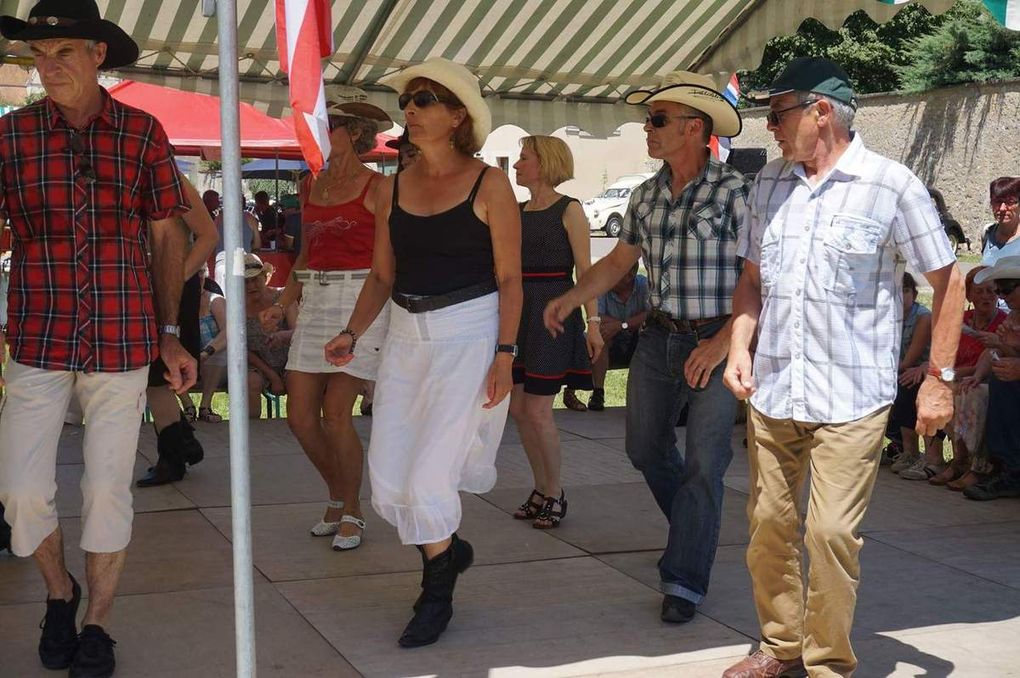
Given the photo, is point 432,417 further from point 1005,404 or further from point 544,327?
point 1005,404

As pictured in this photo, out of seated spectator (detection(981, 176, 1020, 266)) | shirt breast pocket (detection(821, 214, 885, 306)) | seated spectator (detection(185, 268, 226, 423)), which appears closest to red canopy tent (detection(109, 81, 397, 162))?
seated spectator (detection(185, 268, 226, 423))

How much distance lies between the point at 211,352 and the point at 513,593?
4.92 metres

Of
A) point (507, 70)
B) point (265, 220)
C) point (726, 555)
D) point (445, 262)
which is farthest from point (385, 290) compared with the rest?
point (265, 220)

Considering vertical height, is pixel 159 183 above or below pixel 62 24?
below

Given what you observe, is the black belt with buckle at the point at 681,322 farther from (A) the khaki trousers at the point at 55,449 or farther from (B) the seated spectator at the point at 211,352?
(B) the seated spectator at the point at 211,352

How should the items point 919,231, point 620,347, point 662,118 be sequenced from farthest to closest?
point 620,347
point 662,118
point 919,231

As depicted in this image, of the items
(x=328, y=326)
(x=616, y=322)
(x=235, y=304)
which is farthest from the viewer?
(x=616, y=322)

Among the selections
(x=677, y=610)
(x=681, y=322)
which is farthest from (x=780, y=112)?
(x=677, y=610)

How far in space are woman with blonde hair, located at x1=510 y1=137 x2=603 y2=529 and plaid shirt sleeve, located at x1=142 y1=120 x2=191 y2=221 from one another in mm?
2405

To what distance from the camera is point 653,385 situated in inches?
205

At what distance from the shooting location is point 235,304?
3.22m

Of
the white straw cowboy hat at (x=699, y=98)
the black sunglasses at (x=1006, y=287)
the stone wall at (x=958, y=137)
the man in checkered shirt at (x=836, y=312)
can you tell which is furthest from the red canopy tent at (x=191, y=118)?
the stone wall at (x=958, y=137)

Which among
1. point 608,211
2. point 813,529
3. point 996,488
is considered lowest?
point 608,211

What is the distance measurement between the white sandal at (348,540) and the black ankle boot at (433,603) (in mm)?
1183
